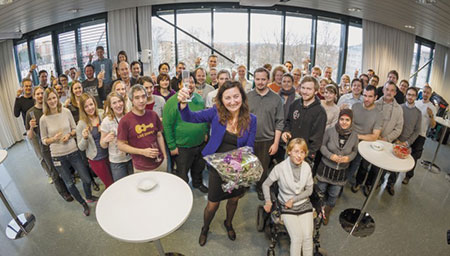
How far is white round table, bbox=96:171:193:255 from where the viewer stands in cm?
126

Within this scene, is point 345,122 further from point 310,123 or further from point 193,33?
point 193,33

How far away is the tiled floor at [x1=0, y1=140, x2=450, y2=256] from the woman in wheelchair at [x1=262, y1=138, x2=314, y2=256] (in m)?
0.46

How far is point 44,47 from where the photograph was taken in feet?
19.5

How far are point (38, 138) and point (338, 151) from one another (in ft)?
12.2

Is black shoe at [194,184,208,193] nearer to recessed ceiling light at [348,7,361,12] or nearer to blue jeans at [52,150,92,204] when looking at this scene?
blue jeans at [52,150,92,204]

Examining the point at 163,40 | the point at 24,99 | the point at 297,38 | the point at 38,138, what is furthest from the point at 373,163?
the point at 163,40

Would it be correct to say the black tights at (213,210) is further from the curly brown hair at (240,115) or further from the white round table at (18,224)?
the white round table at (18,224)

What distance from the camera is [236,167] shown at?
5.45 ft

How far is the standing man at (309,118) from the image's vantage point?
2.30 metres

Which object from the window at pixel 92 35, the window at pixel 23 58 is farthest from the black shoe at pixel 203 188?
the window at pixel 23 58

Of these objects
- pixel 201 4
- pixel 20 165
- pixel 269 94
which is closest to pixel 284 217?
pixel 269 94

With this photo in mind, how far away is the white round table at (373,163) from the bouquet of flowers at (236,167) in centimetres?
118

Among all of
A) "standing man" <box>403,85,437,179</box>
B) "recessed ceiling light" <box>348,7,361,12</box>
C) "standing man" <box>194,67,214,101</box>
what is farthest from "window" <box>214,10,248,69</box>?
"standing man" <box>403,85,437,179</box>

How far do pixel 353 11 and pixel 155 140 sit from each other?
512 cm
